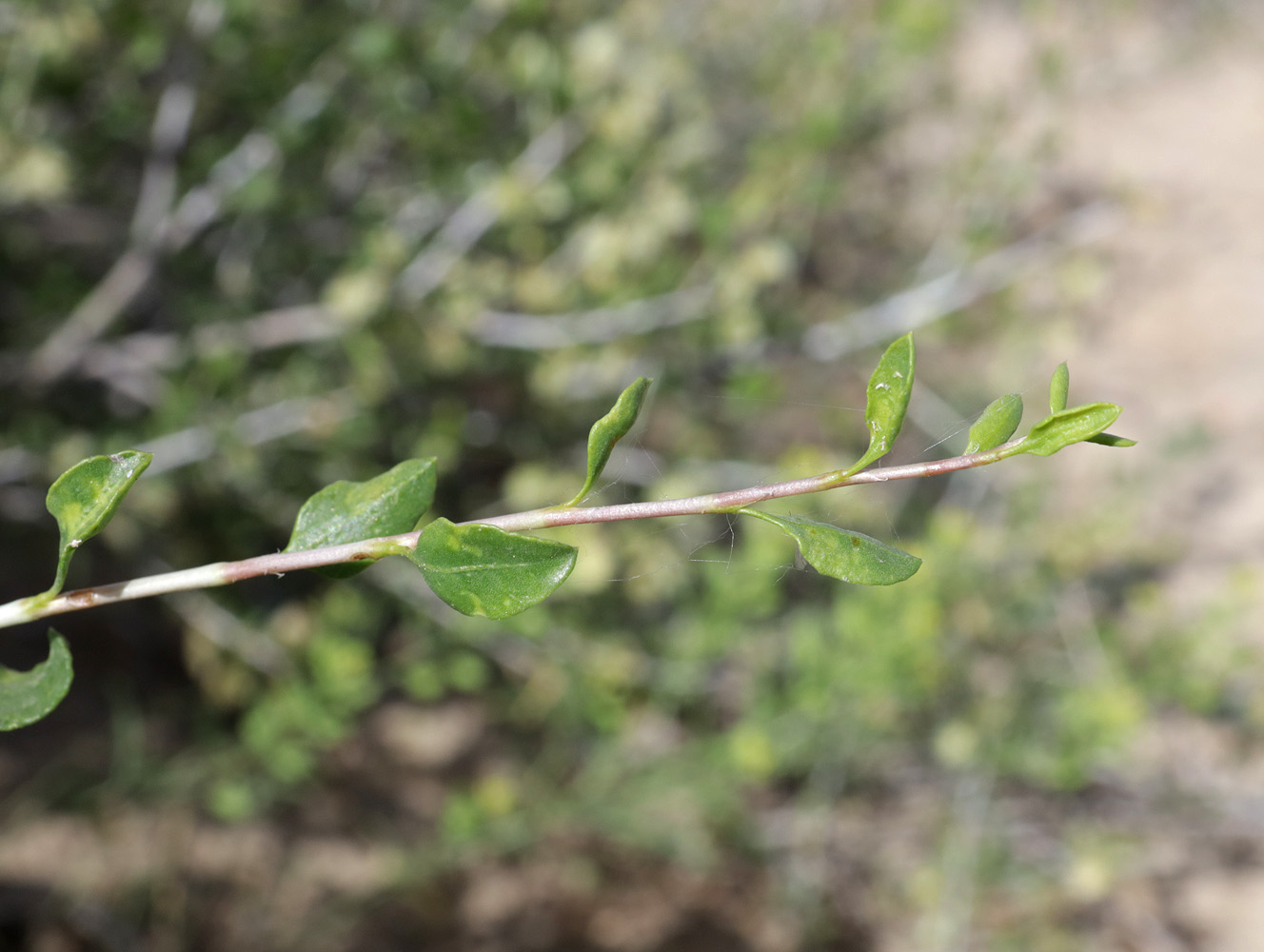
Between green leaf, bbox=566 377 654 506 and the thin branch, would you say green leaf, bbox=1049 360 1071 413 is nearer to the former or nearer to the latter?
green leaf, bbox=566 377 654 506

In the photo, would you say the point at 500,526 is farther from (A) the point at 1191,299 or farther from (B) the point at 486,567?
(A) the point at 1191,299

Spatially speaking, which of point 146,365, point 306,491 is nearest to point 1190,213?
point 306,491

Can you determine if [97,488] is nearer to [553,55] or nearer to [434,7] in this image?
[553,55]

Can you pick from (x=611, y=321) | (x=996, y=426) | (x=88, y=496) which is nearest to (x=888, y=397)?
(x=996, y=426)

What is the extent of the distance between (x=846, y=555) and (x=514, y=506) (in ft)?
4.92

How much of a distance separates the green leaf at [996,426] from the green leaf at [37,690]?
419 mm

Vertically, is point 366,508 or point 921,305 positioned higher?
point 366,508

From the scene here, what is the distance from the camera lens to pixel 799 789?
2564 millimetres

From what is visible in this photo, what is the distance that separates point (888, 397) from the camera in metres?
0.41

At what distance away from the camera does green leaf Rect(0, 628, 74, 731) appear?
1.39ft

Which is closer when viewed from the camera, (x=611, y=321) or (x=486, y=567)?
(x=486, y=567)

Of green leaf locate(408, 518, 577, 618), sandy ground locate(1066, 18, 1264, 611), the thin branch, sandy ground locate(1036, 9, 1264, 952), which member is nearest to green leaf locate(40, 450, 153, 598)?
green leaf locate(408, 518, 577, 618)

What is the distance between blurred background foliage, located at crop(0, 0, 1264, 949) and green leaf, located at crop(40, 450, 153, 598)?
83cm

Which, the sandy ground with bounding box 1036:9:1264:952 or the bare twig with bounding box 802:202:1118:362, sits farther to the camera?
the sandy ground with bounding box 1036:9:1264:952
